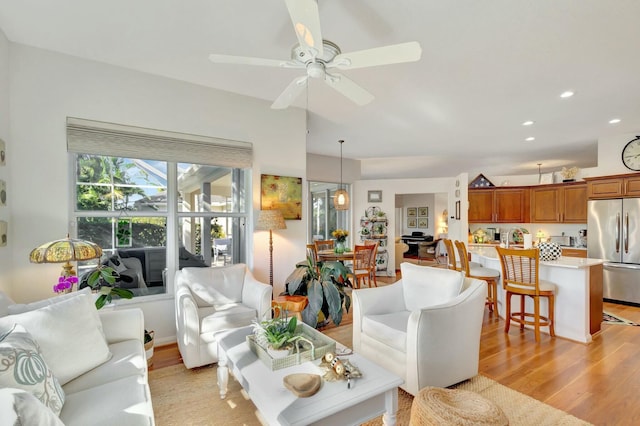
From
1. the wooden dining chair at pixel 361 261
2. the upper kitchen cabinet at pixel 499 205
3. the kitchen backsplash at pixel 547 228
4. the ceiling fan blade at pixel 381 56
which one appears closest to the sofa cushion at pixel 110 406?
the ceiling fan blade at pixel 381 56

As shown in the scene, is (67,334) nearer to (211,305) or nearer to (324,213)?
(211,305)

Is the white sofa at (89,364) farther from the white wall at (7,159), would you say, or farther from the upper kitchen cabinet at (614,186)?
the upper kitchen cabinet at (614,186)

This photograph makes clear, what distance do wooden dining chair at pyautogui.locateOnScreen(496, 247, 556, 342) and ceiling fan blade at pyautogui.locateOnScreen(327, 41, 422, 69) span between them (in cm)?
257

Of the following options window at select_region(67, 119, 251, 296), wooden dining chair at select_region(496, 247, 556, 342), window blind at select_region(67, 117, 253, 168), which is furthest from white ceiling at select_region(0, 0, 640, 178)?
wooden dining chair at select_region(496, 247, 556, 342)

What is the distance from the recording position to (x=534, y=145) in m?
5.79

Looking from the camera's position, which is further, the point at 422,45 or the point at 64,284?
the point at 422,45

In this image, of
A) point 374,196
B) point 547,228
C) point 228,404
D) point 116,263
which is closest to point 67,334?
point 228,404

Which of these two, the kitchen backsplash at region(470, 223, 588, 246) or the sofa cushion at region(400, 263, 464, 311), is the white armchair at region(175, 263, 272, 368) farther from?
the kitchen backsplash at region(470, 223, 588, 246)

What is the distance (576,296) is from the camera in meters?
3.43

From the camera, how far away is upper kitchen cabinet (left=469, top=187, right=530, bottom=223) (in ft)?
22.1

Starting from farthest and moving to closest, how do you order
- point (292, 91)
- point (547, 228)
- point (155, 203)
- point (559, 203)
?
point (547, 228) < point (559, 203) < point (155, 203) < point (292, 91)

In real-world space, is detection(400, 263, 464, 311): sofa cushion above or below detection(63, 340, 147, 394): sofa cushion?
above

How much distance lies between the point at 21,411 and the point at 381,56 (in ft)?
7.03

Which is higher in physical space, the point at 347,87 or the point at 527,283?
the point at 347,87
